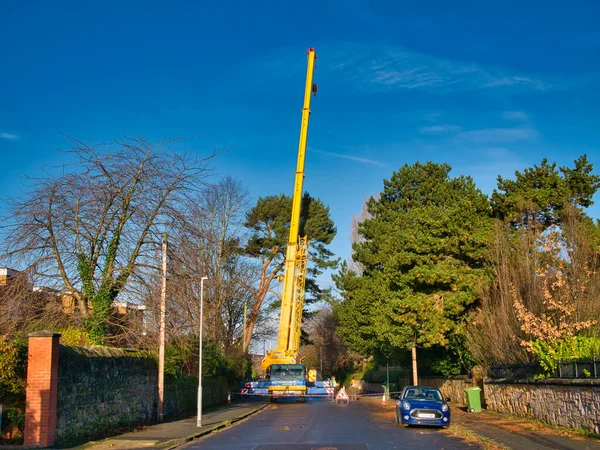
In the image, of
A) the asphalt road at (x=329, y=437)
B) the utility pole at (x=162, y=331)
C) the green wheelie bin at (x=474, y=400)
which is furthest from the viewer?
the green wheelie bin at (x=474, y=400)

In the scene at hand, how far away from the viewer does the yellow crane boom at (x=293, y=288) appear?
37906 mm

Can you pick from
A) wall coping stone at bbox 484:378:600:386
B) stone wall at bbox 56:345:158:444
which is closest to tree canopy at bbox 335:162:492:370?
wall coping stone at bbox 484:378:600:386

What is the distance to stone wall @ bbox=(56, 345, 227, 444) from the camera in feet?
53.5

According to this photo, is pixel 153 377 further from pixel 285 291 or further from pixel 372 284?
pixel 372 284

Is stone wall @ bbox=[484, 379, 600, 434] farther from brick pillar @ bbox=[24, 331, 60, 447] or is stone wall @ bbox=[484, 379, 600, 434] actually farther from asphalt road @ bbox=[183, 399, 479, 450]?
brick pillar @ bbox=[24, 331, 60, 447]

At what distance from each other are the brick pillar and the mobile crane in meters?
23.1

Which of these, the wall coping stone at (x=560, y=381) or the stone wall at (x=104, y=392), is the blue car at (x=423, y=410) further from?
the stone wall at (x=104, y=392)

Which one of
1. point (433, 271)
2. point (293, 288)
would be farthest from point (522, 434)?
point (293, 288)

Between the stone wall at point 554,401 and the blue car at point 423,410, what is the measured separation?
9.76 ft

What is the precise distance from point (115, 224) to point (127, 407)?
6230 mm

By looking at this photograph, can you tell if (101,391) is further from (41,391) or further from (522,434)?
(522,434)

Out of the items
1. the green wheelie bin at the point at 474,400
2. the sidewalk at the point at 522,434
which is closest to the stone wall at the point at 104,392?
the sidewalk at the point at 522,434

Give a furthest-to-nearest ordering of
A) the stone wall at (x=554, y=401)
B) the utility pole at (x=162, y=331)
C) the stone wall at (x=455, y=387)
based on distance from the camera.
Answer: the stone wall at (x=455, y=387)
the utility pole at (x=162, y=331)
the stone wall at (x=554, y=401)

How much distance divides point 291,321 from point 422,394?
17657mm
